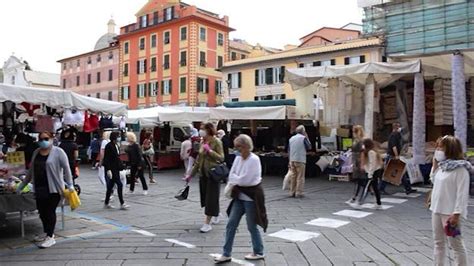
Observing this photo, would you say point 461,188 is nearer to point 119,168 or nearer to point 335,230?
point 335,230

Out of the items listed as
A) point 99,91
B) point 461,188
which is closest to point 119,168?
point 461,188

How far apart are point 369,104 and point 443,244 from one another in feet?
25.9

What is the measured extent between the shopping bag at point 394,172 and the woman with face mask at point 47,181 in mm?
7759

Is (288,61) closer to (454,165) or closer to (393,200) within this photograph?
(393,200)

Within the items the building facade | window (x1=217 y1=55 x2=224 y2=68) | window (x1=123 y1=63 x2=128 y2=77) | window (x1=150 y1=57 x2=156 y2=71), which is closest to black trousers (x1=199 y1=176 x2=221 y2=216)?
window (x1=217 y1=55 x2=224 y2=68)

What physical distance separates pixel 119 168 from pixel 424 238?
216 inches

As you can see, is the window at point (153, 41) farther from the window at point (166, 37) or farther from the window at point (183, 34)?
the window at point (183, 34)

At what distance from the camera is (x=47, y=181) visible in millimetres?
5809

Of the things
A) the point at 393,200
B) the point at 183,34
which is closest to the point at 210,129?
the point at 393,200

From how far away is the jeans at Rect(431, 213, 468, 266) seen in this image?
4199mm

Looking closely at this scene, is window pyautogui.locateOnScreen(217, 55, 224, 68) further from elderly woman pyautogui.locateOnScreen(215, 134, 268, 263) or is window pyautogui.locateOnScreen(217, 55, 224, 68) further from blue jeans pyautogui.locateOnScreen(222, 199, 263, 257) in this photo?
blue jeans pyautogui.locateOnScreen(222, 199, 263, 257)

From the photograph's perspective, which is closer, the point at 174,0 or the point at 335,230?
the point at 335,230

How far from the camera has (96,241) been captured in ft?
19.8

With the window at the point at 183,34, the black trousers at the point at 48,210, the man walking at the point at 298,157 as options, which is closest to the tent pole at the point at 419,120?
the man walking at the point at 298,157
